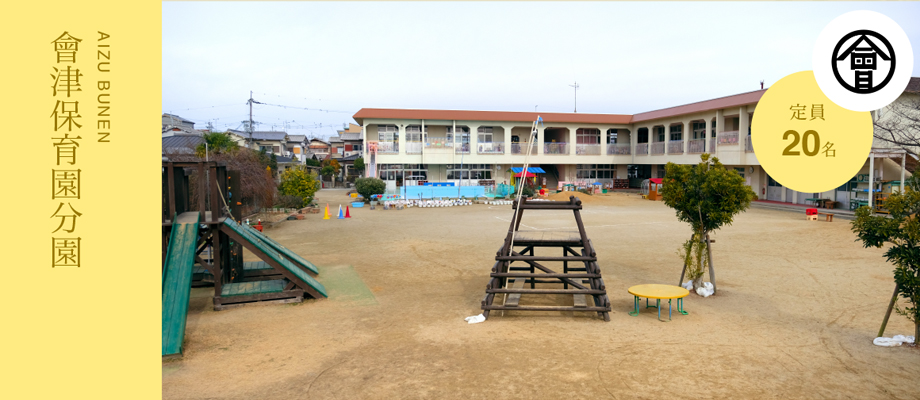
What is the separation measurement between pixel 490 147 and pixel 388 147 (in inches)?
281

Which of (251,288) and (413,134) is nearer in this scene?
(251,288)

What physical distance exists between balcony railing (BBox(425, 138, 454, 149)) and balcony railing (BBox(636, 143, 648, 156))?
551 inches

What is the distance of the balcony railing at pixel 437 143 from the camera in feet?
118

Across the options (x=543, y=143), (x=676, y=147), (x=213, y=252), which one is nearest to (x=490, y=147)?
(x=543, y=143)

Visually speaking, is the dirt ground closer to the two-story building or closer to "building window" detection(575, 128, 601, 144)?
the two-story building

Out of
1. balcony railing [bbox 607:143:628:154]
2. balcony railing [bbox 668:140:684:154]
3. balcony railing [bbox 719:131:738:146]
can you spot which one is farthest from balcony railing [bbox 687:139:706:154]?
balcony railing [bbox 607:143:628:154]

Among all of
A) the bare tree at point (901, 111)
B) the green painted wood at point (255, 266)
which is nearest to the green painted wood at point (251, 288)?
the green painted wood at point (255, 266)

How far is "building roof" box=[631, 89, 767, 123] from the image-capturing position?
90.5 feet

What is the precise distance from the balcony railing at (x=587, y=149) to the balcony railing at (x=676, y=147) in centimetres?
577

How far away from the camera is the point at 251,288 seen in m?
9.09

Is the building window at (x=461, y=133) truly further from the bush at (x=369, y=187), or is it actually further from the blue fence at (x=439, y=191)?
the bush at (x=369, y=187)

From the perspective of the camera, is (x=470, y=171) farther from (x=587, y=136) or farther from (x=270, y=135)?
(x=270, y=135)

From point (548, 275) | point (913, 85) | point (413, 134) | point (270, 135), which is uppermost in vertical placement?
point (270, 135)

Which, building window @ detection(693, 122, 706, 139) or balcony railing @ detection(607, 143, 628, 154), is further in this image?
balcony railing @ detection(607, 143, 628, 154)
